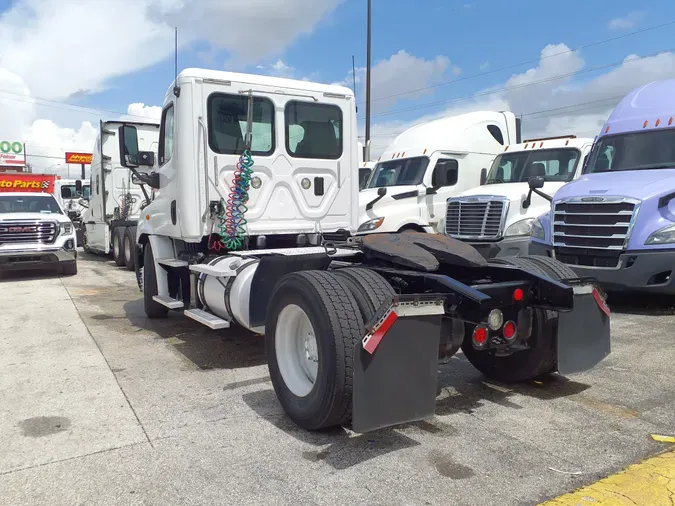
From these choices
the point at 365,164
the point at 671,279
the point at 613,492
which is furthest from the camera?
the point at 365,164

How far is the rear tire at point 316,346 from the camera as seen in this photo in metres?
3.43

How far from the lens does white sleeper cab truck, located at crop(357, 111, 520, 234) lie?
37.0ft

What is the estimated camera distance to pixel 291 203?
6535 millimetres

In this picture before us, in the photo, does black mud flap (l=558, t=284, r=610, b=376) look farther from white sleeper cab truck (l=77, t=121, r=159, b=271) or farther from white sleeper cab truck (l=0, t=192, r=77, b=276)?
white sleeper cab truck (l=0, t=192, r=77, b=276)

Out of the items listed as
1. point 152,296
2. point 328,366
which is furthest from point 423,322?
point 152,296

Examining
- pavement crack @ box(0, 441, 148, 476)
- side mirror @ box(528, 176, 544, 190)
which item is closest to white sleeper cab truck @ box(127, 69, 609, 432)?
pavement crack @ box(0, 441, 148, 476)

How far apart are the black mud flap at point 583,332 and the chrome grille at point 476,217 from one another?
5.99m

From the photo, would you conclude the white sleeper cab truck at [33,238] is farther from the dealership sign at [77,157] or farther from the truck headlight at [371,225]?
the dealership sign at [77,157]

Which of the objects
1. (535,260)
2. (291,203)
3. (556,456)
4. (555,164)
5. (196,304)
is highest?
(555,164)

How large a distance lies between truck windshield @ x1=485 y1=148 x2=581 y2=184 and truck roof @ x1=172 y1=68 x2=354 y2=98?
17.5 ft

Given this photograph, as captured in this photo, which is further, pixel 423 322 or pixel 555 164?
pixel 555 164

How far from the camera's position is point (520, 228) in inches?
392

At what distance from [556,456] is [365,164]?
1531cm

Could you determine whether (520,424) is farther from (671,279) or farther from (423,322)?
(671,279)
